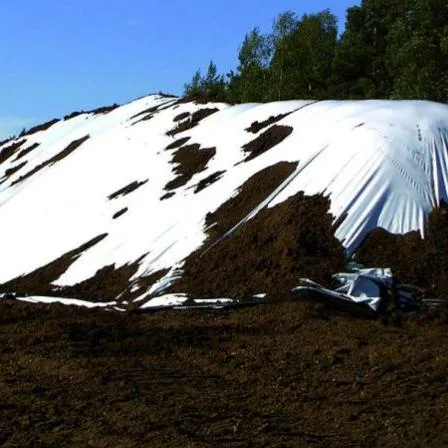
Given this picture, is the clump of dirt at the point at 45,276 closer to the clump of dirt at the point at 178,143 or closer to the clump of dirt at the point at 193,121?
the clump of dirt at the point at 178,143

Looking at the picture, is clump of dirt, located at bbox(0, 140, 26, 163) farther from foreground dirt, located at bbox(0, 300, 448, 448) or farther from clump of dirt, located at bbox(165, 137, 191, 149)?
foreground dirt, located at bbox(0, 300, 448, 448)

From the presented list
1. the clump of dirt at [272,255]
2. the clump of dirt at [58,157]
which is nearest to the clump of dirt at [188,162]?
the clump of dirt at [272,255]

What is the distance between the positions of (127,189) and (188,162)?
1.67 m

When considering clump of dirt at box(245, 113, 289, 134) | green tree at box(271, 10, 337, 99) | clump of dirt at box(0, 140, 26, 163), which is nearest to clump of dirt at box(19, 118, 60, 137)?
clump of dirt at box(0, 140, 26, 163)

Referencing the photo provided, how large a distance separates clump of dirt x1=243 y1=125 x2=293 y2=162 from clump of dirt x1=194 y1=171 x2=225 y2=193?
65cm

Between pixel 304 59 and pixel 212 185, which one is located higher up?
pixel 304 59

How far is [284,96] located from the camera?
3697cm

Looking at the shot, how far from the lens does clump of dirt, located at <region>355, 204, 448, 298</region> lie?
9.31m

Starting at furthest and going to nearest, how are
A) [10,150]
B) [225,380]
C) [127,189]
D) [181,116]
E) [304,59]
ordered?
[304,59]
[10,150]
[181,116]
[127,189]
[225,380]

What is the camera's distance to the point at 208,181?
47.3ft

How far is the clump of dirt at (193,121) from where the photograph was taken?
20312mm

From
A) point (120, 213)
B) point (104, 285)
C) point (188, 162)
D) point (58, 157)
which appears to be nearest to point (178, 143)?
point (188, 162)

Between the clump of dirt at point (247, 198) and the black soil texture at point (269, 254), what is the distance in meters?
0.04

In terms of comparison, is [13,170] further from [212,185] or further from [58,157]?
[212,185]
